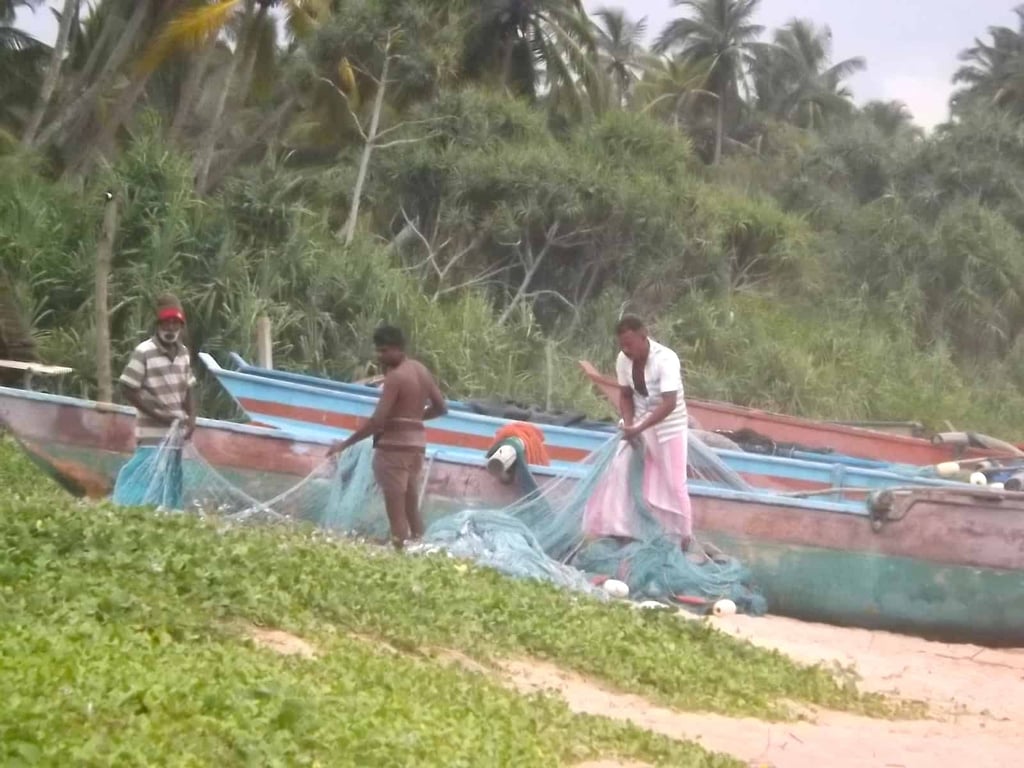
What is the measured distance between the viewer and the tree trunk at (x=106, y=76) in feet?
79.6

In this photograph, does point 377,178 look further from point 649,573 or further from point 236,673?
point 236,673

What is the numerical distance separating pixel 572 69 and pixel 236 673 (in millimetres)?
25259

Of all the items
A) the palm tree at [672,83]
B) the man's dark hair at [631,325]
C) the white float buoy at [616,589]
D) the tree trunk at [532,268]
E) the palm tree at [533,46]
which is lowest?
the white float buoy at [616,589]

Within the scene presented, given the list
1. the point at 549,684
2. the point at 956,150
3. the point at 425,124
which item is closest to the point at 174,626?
the point at 549,684

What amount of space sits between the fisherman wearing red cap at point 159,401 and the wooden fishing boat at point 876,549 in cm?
207

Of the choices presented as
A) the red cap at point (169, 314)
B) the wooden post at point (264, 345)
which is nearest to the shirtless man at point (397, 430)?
the red cap at point (169, 314)

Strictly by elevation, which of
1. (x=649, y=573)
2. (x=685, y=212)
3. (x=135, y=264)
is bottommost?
(x=649, y=573)

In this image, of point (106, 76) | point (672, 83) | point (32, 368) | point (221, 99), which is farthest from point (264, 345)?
point (672, 83)

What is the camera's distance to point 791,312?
29.9m

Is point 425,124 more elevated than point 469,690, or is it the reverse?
point 425,124

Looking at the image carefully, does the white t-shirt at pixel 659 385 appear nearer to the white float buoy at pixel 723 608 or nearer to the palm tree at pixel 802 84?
the white float buoy at pixel 723 608

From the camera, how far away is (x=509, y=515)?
10.8m

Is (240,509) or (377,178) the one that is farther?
(377,178)

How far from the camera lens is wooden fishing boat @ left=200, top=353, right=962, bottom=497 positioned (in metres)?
13.2
